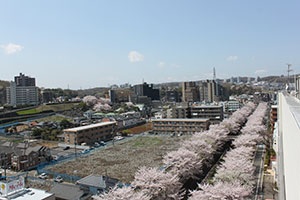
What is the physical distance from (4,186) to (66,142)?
1474cm

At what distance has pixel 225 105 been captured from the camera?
131 feet

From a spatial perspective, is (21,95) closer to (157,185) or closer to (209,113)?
(209,113)

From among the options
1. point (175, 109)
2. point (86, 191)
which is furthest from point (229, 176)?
point (175, 109)

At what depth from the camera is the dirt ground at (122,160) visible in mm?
13615

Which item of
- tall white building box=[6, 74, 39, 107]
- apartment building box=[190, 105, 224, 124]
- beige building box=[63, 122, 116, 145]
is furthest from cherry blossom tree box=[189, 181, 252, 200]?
tall white building box=[6, 74, 39, 107]

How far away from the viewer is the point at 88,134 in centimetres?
2236

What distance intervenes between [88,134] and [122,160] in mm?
7391

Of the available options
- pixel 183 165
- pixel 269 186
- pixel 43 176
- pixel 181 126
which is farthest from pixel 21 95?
pixel 269 186

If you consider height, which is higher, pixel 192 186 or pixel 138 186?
pixel 138 186

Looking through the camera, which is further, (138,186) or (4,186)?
(138,186)

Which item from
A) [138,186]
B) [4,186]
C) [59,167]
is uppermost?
[4,186]

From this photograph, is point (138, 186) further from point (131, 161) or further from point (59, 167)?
point (59, 167)

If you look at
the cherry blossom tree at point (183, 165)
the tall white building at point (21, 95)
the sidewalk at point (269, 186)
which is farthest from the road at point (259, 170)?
the tall white building at point (21, 95)

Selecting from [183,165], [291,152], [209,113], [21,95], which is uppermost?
[21,95]
